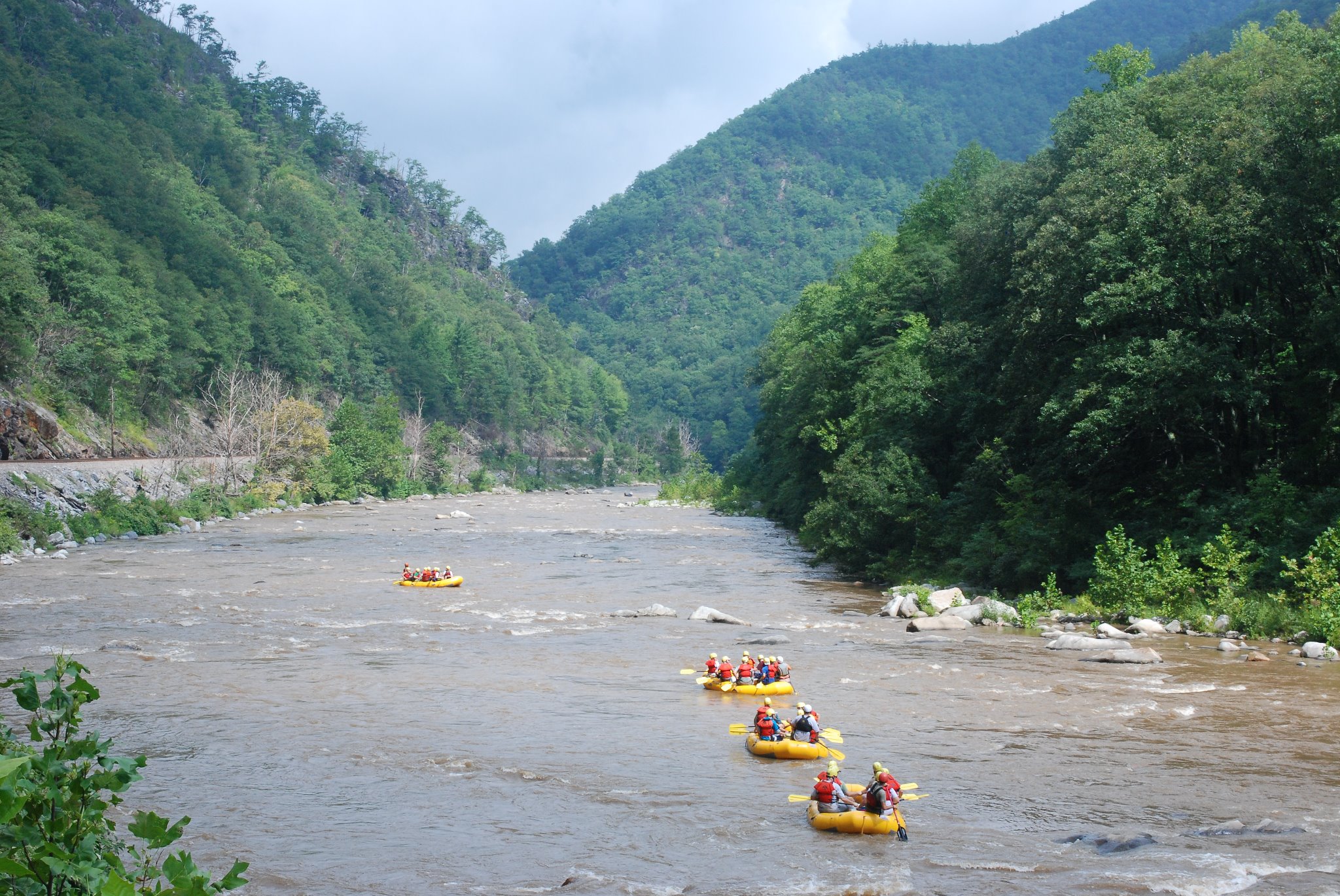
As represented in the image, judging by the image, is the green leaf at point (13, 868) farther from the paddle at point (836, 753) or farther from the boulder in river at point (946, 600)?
the boulder in river at point (946, 600)

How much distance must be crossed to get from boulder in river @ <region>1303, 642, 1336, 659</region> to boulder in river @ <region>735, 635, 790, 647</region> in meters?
9.43

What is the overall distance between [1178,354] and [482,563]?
2406 centimetres

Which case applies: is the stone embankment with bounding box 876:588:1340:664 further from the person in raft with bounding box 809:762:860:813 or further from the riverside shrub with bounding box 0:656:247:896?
the riverside shrub with bounding box 0:656:247:896

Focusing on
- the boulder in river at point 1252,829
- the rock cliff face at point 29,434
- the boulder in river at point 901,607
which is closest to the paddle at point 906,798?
the boulder in river at point 1252,829

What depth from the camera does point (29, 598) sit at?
84.7 feet

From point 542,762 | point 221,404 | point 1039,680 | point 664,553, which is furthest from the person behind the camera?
point 221,404

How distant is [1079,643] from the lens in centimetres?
2067

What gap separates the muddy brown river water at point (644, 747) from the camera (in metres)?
10.4

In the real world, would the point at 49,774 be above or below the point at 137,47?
below

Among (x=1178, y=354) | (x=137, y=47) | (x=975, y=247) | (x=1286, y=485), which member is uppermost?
(x=137, y=47)

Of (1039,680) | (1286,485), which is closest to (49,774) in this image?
(1039,680)

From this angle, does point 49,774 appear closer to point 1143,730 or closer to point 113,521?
point 1143,730

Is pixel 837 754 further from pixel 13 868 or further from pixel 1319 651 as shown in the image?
pixel 13 868

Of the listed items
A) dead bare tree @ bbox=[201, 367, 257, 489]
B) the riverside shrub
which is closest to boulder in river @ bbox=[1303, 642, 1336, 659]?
the riverside shrub
